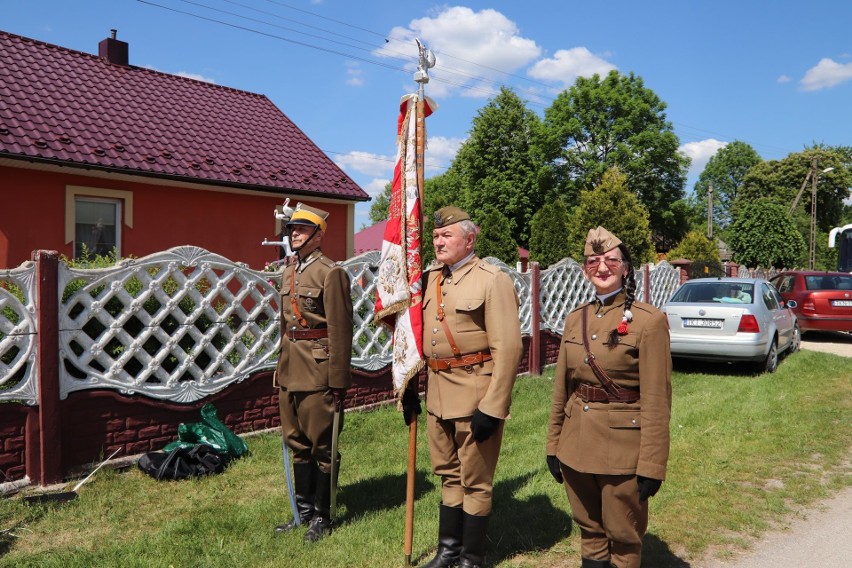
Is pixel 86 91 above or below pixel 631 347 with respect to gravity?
above

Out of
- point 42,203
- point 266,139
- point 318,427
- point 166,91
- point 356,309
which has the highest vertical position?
point 166,91

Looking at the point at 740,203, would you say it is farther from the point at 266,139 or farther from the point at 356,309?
the point at 356,309

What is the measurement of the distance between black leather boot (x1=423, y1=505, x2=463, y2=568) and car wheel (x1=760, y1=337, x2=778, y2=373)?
7.80 m

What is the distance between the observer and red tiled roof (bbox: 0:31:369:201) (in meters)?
9.82

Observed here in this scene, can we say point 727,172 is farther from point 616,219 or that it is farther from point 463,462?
point 463,462

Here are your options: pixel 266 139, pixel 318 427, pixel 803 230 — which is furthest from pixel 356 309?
pixel 803 230

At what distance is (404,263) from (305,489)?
5.35 feet

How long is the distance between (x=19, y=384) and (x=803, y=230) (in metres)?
54.8

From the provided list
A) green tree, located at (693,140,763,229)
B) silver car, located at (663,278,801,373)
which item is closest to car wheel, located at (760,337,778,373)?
silver car, located at (663,278,801,373)

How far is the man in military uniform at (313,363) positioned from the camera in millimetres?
3982

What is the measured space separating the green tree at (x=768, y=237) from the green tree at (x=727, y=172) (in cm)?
4292

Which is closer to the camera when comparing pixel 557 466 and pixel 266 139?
pixel 557 466

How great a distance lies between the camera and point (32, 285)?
4578 mm

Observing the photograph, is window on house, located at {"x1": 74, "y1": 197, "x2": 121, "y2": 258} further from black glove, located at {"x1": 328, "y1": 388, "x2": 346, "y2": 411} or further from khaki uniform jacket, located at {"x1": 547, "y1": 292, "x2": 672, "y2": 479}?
khaki uniform jacket, located at {"x1": 547, "y1": 292, "x2": 672, "y2": 479}
